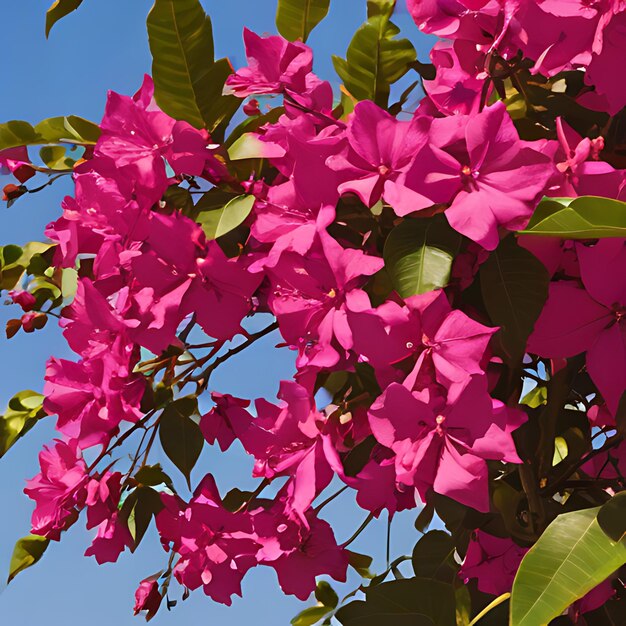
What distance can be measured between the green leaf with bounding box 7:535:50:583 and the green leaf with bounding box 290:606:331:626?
0.94 ft

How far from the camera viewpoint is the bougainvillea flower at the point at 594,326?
52 centimetres

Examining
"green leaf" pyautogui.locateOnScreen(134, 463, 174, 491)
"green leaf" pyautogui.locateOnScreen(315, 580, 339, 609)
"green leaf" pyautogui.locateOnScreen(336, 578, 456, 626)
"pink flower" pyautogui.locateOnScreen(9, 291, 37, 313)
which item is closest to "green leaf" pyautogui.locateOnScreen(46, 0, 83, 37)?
"pink flower" pyautogui.locateOnScreen(9, 291, 37, 313)

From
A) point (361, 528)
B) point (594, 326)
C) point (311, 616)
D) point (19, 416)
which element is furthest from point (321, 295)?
point (311, 616)

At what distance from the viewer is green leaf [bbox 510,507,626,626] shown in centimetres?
47

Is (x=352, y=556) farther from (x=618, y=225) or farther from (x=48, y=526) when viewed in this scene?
(x=618, y=225)

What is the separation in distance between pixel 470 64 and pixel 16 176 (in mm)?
396

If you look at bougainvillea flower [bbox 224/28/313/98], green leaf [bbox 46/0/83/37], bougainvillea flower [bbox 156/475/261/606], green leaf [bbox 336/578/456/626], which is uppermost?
green leaf [bbox 46/0/83/37]

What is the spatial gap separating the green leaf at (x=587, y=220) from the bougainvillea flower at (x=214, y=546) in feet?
1.10

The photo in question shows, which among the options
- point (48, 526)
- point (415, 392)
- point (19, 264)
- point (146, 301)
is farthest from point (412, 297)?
point (19, 264)

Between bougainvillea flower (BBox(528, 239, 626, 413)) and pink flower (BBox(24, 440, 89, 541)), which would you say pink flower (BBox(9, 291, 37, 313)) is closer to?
pink flower (BBox(24, 440, 89, 541))

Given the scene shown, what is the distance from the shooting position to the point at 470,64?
0.60m

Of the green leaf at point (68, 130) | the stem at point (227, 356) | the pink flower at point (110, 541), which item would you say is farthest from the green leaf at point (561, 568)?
the green leaf at point (68, 130)

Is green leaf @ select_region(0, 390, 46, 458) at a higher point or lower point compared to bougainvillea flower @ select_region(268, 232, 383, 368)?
higher

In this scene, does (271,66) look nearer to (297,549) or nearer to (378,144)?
(378,144)
